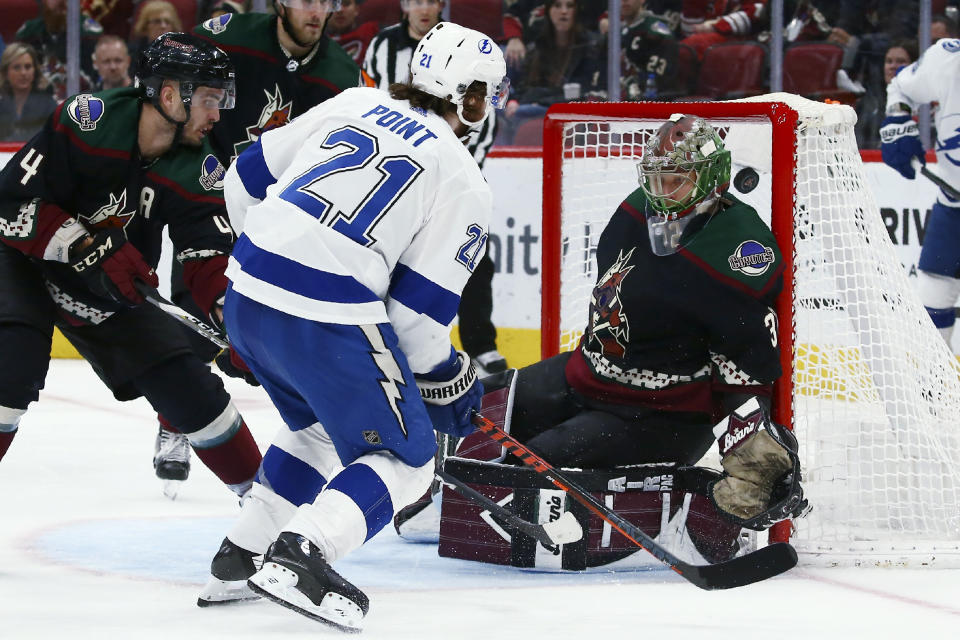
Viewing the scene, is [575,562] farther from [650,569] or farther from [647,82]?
[647,82]

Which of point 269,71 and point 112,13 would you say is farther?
point 112,13

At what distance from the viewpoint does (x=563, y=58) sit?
5.39 metres

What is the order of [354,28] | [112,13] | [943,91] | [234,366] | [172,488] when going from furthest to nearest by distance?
[112,13] < [354,28] < [943,91] < [172,488] < [234,366]

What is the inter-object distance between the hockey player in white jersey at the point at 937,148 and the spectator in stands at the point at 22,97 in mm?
3193

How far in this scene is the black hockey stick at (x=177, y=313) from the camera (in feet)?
9.53

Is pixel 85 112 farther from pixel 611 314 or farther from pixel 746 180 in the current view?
pixel 746 180

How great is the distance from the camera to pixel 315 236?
7.20ft

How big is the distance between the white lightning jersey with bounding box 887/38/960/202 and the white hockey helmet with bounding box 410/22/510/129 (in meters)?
2.56

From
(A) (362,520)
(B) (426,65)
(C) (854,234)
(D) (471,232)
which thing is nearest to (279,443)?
(A) (362,520)

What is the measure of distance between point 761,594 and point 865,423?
672 millimetres

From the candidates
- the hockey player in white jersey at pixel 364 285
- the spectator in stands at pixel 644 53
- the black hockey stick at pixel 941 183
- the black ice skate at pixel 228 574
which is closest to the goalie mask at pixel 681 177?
the hockey player in white jersey at pixel 364 285

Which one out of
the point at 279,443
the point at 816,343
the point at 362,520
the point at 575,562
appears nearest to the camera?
the point at 362,520

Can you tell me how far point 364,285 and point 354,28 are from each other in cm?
352

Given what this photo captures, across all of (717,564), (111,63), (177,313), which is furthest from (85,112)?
(111,63)
